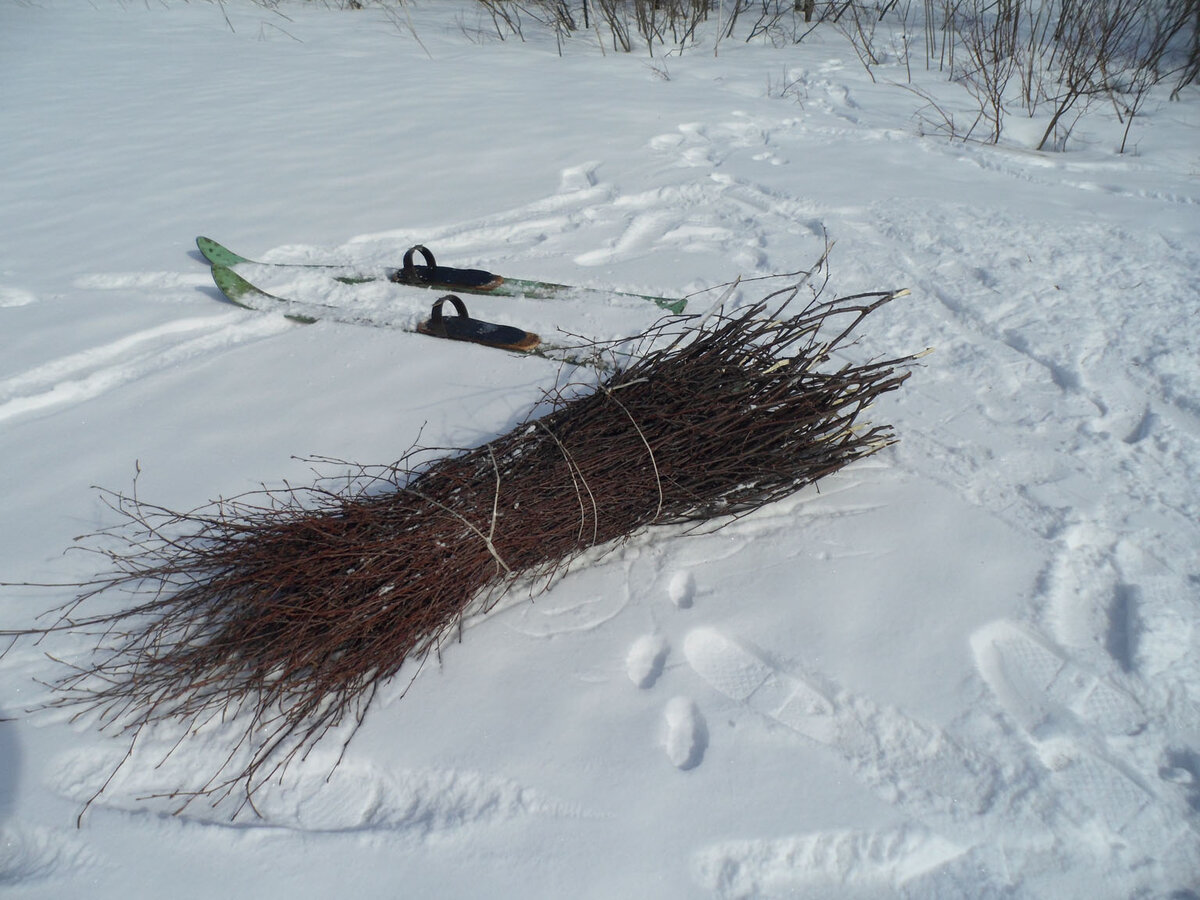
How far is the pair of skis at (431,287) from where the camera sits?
8.93 feet

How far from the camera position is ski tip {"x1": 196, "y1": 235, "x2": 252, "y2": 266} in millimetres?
3211

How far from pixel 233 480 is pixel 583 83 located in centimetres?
447

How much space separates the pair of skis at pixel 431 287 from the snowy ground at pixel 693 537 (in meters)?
0.09

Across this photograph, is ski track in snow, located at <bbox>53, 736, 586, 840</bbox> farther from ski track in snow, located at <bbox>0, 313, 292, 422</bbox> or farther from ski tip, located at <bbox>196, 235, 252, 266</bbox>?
ski tip, located at <bbox>196, 235, 252, 266</bbox>

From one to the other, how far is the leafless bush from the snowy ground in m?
0.08

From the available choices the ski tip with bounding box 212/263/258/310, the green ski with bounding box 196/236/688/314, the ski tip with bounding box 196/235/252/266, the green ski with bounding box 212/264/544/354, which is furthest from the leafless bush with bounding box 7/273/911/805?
the ski tip with bounding box 196/235/252/266

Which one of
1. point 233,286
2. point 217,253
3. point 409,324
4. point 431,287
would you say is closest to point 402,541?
point 409,324

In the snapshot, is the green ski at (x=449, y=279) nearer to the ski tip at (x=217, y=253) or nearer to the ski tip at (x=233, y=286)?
the ski tip at (x=217, y=253)

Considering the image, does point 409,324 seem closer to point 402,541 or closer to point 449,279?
point 449,279

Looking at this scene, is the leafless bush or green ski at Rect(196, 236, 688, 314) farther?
green ski at Rect(196, 236, 688, 314)

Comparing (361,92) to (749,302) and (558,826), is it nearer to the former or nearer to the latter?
(749,302)

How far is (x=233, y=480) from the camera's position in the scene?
2182 millimetres

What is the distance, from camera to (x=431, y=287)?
308 cm

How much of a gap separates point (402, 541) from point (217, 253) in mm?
2271
